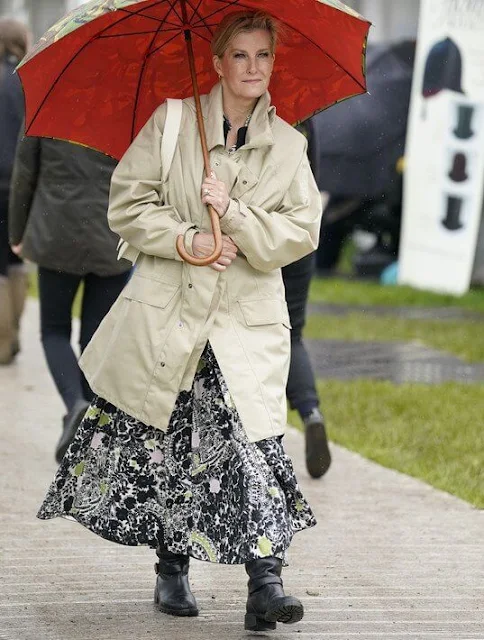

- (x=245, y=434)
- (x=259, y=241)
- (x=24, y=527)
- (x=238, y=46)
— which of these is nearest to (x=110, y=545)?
(x=24, y=527)

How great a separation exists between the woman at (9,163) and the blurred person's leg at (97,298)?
2.04 meters

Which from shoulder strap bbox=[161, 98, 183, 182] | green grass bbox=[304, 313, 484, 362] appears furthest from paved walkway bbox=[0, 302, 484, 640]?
green grass bbox=[304, 313, 484, 362]

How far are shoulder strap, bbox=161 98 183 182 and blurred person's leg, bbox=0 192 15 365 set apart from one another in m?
4.67

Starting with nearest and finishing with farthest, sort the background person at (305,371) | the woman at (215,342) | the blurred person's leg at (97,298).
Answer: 1. the woman at (215,342)
2. the background person at (305,371)
3. the blurred person's leg at (97,298)

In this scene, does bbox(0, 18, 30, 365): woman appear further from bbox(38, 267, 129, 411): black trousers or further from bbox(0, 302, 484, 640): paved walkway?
bbox(0, 302, 484, 640): paved walkway

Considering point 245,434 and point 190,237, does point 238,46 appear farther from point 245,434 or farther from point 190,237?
point 245,434

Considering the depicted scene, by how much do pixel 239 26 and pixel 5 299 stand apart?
5.04 m

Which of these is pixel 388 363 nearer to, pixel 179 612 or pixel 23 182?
pixel 23 182

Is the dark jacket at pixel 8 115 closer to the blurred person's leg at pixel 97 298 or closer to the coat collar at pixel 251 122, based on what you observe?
the blurred person's leg at pixel 97 298

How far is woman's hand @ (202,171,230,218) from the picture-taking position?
14.2 feet

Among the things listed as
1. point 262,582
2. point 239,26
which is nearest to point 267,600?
point 262,582

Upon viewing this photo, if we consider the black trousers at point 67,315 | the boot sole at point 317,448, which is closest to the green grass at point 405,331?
the boot sole at point 317,448

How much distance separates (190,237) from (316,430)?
2.32 m

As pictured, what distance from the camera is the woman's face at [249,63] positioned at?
4.48 m
